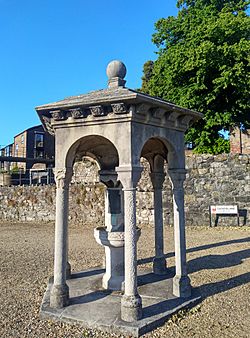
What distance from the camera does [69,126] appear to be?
492cm

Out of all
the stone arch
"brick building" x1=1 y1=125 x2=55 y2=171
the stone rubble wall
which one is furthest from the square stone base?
"brick building" x1=1 y1=125 x2=55 y2=171

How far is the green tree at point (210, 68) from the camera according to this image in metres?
16.2

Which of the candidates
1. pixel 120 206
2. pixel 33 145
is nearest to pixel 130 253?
pixel 120 206

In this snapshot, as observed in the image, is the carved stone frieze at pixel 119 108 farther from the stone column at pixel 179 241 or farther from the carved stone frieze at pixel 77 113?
the stone column at pixel 179 241

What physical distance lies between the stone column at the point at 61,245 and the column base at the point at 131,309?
1091 mm

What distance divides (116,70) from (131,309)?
381cm

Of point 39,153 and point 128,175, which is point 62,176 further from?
point 39,153

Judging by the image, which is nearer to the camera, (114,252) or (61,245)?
(61,245)

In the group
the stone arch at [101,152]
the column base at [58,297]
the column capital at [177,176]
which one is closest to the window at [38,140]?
the stone arch at [101,152]

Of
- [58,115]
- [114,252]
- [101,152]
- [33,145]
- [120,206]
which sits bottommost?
[114,252]

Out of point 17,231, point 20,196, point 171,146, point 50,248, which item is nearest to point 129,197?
point 171,146

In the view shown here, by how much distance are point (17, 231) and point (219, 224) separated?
9.46m

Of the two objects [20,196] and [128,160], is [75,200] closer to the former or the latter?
[20,196]

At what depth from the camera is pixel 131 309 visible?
4180mm
